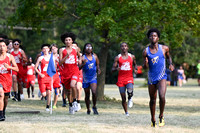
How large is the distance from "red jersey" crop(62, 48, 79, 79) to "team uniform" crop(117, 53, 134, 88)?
1332 mm

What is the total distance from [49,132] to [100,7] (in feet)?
32.9

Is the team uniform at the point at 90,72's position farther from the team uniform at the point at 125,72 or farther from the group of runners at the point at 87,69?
the team uniform at the point at 125,72

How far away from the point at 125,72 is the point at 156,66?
386 cm

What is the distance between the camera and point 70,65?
1428 cm

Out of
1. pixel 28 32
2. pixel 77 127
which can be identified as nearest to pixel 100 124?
pixel 77 127

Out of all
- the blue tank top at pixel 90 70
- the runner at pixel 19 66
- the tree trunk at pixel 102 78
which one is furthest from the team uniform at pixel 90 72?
the tree trunk at pixel 102 78

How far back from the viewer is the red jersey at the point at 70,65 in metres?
14.2

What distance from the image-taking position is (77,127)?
10625 millimetres

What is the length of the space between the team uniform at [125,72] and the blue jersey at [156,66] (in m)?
3.57

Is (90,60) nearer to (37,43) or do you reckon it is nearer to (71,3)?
(71,3)

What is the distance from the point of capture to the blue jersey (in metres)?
10.8

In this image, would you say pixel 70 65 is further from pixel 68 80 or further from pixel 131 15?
pixel 131 15

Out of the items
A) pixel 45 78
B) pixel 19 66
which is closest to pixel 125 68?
pixel 45 78

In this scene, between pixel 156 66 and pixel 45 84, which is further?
pixel 45 84
